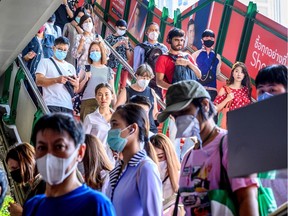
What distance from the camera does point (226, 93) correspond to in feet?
28.8

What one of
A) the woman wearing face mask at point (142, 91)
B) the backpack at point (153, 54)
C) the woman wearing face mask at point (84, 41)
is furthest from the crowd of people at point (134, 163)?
the woman wearing face mask at point (84, 41)

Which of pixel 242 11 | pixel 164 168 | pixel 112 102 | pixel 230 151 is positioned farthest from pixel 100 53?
pixel 230 151

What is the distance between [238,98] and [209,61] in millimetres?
1168

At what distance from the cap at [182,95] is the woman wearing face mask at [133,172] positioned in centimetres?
41

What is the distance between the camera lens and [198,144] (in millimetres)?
3557

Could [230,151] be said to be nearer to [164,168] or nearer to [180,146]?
[164,168]

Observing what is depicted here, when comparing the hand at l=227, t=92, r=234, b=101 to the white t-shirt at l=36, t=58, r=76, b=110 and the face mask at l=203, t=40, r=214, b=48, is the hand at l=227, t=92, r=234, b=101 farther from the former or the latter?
the white t-shirt at l=36, t=58, r=76, b=110

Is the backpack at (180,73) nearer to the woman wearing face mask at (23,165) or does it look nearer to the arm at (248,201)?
the woman wearing face mask at (23,165)

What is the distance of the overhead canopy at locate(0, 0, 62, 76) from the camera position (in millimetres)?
7809

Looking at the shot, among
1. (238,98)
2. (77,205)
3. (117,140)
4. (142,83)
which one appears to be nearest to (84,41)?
(142,83)

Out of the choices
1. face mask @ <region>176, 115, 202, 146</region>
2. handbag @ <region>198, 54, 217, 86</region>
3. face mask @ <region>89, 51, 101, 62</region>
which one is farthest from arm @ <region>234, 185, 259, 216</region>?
handbag @ <region>198, 54, 217, 86</region>

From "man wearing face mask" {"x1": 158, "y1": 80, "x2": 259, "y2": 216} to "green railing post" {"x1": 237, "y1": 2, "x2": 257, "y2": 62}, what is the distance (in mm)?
6611

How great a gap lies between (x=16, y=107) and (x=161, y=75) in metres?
2.08

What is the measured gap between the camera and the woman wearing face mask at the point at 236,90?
862 cm
